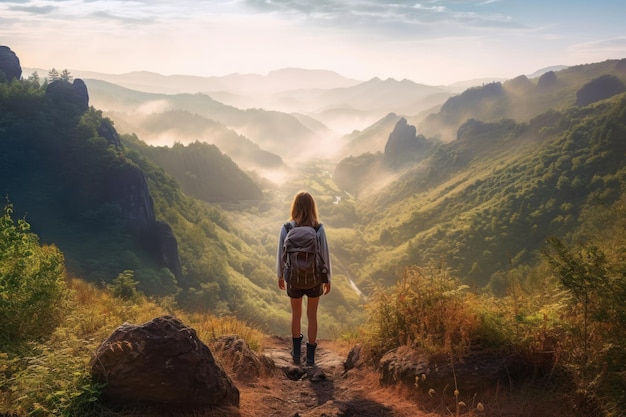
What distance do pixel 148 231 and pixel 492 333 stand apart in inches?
3264

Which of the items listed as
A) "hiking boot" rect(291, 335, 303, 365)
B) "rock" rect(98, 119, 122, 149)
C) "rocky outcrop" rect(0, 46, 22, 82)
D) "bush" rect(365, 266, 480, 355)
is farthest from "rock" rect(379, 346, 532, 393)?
"rocky outcrop" rect(0, 46, 22, 82)

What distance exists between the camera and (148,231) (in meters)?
82.4

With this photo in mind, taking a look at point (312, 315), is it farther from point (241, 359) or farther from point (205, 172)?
point (205, 172)

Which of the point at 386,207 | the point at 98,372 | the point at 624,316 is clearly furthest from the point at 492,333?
the point at 386,207

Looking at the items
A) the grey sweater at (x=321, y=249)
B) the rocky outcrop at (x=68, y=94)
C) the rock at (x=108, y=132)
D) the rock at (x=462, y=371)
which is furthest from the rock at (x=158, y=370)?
the rocky outcrop at (x=68, y=94)

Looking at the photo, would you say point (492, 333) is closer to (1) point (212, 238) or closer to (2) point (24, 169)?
(2) point (24, 169)

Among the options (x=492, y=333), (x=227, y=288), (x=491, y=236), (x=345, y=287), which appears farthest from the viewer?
(x=345, y=287)

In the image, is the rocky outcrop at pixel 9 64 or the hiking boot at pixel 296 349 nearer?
→ the hiking boot at pixel 296 349

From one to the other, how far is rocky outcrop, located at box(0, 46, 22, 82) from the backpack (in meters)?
104

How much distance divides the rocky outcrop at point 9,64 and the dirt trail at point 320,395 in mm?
104269

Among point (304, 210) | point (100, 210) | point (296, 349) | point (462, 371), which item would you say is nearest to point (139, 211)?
point (100, 210)

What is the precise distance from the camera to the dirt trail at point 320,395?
588 cm

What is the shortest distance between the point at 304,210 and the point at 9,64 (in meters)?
110

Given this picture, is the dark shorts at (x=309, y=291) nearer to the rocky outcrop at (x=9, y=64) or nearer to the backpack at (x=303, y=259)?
the backpack at (x=303, y=259)
